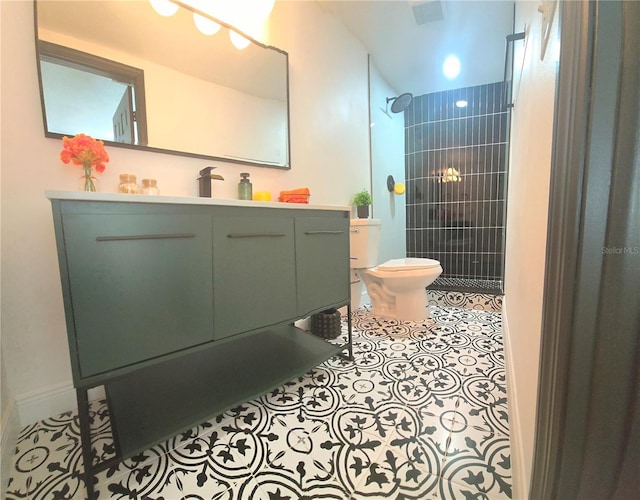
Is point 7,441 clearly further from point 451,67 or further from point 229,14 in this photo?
point 451,67

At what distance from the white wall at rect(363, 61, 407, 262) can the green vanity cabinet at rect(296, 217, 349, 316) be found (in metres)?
1.33

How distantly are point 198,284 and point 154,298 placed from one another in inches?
5.4

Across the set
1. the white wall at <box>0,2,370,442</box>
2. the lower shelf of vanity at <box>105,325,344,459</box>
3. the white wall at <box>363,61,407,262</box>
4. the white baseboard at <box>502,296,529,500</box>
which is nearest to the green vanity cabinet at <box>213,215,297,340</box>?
the lower shelf of vanity at <box>105,325,344,459</box>

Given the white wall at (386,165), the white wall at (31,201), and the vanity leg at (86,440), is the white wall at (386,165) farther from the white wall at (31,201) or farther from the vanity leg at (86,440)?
the vanity leg at (86,440)

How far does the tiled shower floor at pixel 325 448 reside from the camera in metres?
0.82

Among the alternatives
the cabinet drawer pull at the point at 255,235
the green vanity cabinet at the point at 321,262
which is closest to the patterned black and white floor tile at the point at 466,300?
the green vanity cabinet at the point at 321,262

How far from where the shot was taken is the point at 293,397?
126 centimetres

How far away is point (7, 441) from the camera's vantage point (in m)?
0.91

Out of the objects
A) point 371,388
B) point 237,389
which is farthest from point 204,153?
point 371,388

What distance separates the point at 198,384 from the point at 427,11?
2.60m

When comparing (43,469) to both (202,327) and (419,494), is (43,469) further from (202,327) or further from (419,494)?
(419,494)

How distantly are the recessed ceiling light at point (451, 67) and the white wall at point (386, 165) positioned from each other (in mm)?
543

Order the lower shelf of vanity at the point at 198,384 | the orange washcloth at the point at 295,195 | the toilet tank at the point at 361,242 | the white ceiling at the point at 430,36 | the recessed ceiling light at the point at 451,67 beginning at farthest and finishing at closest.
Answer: the recessed ceiling light at the point at 451,67
the toilet tank at the point at 361,242
the white ceiling at the point at 430,36
the orange washcloth at the point at 295,195
the lower shelf of vanity at the point at 198,384

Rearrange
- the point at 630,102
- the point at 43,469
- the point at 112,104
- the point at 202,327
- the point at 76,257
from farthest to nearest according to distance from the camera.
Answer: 1. the point at 112,104
2. the point at 202,327
3. the point at 43,469
4. the point at 76,257
5. the point at 630,102
